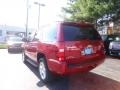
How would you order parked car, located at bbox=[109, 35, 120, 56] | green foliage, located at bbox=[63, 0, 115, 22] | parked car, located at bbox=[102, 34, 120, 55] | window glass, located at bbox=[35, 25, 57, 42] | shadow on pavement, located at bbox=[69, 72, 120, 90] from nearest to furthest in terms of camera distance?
shadow on pavement, located at bbox=[69, 72, 120, 90], window glass, located at bbox=[35, 25, 57, 42], parked car, located at bbox=[109, 35, 120, 56], parked car, located at bbox=[102, 34, 120, 55], green foliage, located at bbox=[63, 0, 115, 22]

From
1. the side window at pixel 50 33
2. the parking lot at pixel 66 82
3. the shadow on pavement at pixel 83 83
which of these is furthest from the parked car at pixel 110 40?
the side window at pixel 50 33

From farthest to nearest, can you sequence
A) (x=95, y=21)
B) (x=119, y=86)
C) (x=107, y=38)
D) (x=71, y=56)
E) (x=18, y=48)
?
(x=95, y=21) < (x=18, y=48) < (x=107, y=38) < (x=119, y=86) < (x=71, y=56)

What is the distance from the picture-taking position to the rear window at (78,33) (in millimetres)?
5992

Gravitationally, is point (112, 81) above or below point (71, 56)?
below

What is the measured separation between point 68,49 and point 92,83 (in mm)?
1658

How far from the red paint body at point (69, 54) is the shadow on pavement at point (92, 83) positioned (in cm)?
58

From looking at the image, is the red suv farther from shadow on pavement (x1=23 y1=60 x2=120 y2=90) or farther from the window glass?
A: shadow on pavement (x1=23 y1=60 x2=120 y2=90)

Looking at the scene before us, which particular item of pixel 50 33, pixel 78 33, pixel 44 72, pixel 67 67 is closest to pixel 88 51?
pixel 78 33

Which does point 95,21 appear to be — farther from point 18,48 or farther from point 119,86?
point 119,86

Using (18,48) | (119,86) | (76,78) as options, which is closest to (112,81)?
(119,86)

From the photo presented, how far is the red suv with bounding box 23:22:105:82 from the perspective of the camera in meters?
5.69

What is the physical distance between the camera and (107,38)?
594 inches

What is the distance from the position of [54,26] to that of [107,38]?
941cm

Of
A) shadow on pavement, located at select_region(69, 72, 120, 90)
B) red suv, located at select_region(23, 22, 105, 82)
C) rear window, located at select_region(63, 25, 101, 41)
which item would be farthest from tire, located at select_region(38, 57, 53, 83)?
rear window, located at select_region(63, 25, 101, 41)
